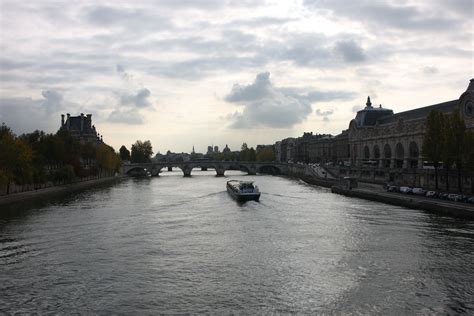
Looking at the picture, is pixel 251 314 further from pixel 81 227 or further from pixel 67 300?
pixel 81 227

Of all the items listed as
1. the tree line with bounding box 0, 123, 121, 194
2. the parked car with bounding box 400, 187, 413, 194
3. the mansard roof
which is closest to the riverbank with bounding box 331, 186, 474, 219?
the parked car with bounding box 400, 187, 413, 194

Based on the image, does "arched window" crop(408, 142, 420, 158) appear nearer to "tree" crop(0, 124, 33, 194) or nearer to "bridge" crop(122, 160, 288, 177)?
"tree" crop(0, 124, 33, 194)

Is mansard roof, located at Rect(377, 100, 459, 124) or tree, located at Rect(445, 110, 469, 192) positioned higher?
mansard roof, located at Rect(377, 100, 459, 124)

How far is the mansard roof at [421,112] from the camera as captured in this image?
74031 millimetres

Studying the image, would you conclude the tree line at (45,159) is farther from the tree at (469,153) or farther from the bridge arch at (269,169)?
the bridge arch at (269,169)

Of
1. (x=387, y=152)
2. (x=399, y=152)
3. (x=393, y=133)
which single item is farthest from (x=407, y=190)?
(x=387, y=152)

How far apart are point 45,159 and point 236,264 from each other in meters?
61.0

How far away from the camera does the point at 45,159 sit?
261 feet

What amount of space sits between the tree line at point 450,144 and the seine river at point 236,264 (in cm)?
1130

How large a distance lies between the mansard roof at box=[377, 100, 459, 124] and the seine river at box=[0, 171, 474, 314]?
34.0 m

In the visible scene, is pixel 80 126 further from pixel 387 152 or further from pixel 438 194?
pixel 438 194

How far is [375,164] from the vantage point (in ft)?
331

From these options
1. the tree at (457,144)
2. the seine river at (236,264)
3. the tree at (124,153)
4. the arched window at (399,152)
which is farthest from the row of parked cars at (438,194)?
the tree at (124,153)

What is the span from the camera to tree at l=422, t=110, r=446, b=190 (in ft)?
185
